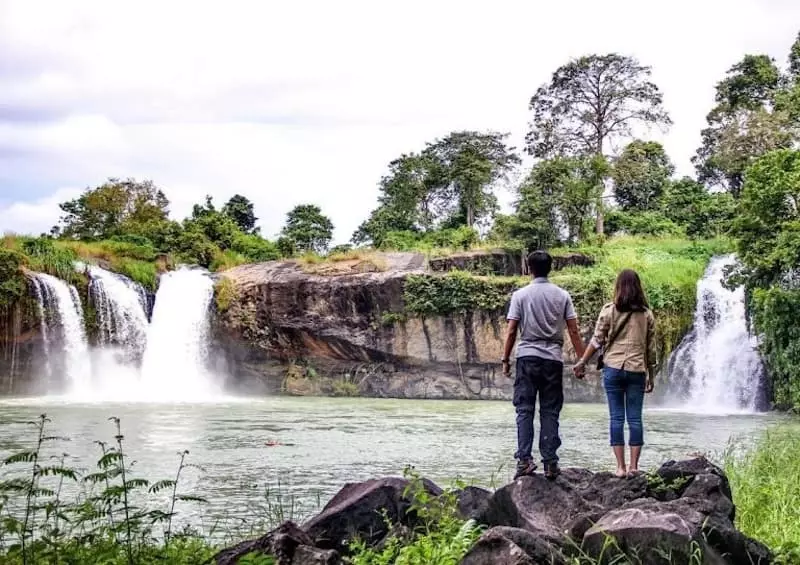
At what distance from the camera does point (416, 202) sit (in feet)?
155

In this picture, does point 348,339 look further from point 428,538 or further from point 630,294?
point 428,538

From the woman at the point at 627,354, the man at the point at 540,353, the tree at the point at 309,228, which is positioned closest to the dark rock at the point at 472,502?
the man at the point at 540,353

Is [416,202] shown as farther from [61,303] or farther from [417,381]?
[61,303]

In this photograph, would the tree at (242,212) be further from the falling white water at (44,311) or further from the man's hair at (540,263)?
the man's hair at (540,263)

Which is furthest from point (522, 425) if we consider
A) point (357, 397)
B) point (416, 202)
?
point (416, 202)

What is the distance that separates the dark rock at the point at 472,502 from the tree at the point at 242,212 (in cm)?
4615

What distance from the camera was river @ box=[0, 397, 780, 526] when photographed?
10.2m

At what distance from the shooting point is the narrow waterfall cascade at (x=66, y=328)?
27869 millimetres

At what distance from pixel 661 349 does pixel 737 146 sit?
14056 mm

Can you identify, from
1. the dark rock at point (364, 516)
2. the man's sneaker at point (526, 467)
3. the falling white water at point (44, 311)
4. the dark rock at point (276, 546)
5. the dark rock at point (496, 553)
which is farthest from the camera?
the falling white water at point (44, 311)

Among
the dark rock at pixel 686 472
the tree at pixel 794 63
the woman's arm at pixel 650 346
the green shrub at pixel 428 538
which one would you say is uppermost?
the tree at pixel 794 63

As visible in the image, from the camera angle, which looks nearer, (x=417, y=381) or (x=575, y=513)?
(x=575, y=513)

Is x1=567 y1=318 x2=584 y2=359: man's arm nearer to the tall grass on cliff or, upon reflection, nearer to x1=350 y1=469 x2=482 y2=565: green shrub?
x1=350 y1=469 x2=482 y2=565: green shrub

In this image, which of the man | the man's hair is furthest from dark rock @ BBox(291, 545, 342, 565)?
the man's hair
